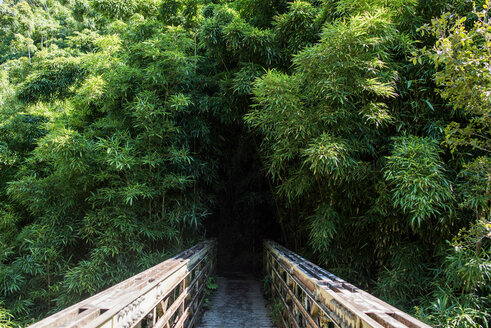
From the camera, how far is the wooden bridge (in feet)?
3.41

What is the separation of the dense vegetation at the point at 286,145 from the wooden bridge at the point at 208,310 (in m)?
0.80

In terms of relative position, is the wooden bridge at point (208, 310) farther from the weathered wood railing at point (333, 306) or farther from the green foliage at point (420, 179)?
the green foliage at point (420, 179)

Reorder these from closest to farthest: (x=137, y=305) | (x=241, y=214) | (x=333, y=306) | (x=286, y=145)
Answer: (x=137, y=305) → (x=333, y=306) → (x=286, y=145) → (x=241, y=214)

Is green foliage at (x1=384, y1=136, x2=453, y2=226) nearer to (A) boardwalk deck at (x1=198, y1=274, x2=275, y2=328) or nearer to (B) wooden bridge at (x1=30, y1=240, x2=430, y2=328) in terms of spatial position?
(B) wooden bridge at (x1=30, y1=240, x2=430, y2=328)

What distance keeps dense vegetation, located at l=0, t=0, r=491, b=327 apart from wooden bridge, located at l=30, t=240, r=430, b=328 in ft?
2.64

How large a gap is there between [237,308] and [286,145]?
2104mm

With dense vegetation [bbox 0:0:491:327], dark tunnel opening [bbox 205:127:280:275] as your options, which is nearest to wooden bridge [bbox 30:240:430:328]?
dense vegetation [bbox 0:0:491:327]

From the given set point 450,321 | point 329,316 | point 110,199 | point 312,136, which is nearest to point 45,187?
point 110,199

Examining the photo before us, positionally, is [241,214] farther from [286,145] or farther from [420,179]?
[420,179]

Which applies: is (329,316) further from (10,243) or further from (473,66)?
(10,243)

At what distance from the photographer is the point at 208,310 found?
11.3ft

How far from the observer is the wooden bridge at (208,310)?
1.04 m

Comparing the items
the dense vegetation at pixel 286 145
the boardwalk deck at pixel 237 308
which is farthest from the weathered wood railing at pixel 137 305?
the dense vegetation at pixel 286 145

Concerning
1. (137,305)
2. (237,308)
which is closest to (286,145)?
(137,305)
